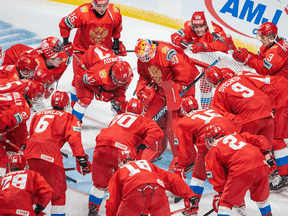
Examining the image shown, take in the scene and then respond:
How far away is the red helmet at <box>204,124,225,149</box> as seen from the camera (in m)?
3.53

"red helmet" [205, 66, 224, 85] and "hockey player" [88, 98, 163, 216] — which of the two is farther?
"red helmet" [205, 66, 224, 85]

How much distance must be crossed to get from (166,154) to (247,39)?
238cm

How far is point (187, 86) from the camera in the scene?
4871 millimetres

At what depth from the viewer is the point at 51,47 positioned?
16.0 ft

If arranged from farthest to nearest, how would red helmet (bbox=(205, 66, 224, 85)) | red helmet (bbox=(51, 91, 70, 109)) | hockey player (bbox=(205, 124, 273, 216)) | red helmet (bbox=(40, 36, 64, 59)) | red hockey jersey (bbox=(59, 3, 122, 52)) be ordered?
1. red hockey jersey (bbox=(59, 3, 122, 52))
2. red helmet (bbox=(40, 36, 64, 59))
3. red helmet (bbox=(205, 66, 224, 85))
4. red helmet (bbox=(51, 91, 70, 109))
5. hockey player (bbox=(205, 124, 273, 216))

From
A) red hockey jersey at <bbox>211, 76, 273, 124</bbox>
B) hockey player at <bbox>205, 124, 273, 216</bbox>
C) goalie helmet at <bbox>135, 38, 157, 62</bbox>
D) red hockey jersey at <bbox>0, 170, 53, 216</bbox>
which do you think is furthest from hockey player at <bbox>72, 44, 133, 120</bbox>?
red hockey jersey at <bbox>0, 170, 53, 216</bbox>

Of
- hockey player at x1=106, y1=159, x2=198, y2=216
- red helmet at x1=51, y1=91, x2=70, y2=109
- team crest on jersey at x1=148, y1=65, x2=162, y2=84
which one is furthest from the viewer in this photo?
team crest on jersey at x1=148, y1=65, x2=162, y2=84

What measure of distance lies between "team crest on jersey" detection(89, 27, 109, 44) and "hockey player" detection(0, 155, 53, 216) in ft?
7.85

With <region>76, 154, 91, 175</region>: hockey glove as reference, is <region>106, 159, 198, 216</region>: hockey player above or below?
above

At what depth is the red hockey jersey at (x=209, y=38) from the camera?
17.2 feet

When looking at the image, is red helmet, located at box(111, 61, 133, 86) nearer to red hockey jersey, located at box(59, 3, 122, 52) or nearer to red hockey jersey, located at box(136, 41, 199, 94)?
red hockey jersey, located at box(136, 41, 199, 94)

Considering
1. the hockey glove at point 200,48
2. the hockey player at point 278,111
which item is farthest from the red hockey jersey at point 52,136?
the hockey glove at point 200,48

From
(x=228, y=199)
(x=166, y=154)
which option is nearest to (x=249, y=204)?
(x=228, y=199)

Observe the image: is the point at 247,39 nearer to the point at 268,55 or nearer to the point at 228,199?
the point at 268,55
